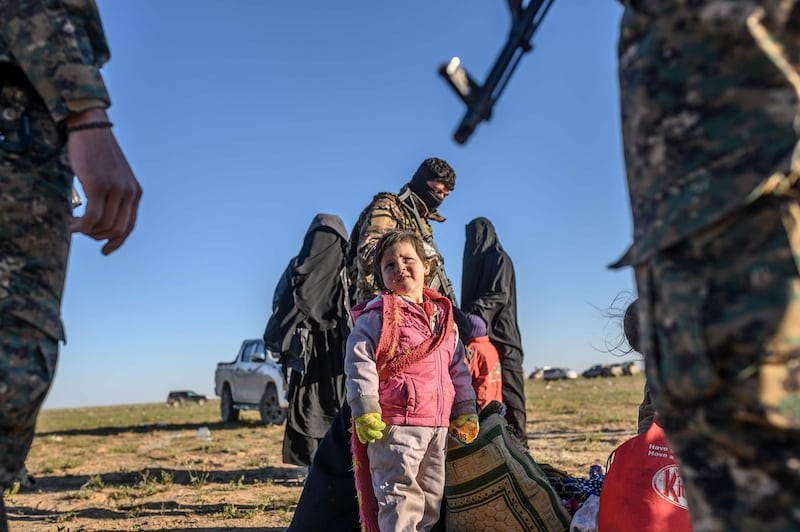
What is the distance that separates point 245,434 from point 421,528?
10.1 m

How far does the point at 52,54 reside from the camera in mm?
1646

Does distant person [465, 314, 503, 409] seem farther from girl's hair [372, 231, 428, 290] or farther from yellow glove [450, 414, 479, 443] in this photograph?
yellow glove [450, 414, 479, 443]

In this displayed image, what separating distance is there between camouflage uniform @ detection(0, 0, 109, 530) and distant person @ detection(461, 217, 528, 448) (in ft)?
15.7

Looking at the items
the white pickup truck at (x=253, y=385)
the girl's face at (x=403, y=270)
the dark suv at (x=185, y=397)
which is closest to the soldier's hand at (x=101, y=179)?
the girl's face at (x=403, y=270)

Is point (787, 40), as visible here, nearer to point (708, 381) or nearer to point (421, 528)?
point (708, 381)

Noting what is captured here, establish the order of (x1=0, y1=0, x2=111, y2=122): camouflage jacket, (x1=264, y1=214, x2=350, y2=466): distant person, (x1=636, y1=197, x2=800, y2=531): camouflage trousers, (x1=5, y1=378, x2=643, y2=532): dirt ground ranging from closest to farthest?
1. (x1=636, y1=197, x2=800, y2=531): camouflage trousers
2. (x1=0, y1=0, x2=111, y2=122): camouflage jacket
3. (x1=5, y1=378, x2=643, y2=532): dirt ground
4. (x1=264, y1=214, x2=350, y2=466): distant person

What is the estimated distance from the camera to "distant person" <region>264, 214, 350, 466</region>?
5.54 meters

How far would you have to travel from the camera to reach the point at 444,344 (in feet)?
12.1

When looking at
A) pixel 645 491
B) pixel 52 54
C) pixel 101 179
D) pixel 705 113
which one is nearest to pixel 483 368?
pixel 645 491

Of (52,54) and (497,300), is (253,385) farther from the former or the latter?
(52,54)

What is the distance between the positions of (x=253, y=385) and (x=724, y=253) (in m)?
14.4

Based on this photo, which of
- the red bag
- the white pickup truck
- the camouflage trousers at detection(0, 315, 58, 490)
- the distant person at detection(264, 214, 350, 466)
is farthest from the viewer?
the white pickup truck

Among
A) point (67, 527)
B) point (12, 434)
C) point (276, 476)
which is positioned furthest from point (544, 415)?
point (12, 434)

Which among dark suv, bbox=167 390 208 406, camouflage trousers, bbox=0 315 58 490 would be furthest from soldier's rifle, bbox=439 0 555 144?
dark suv, bbox=167 390 208 406
